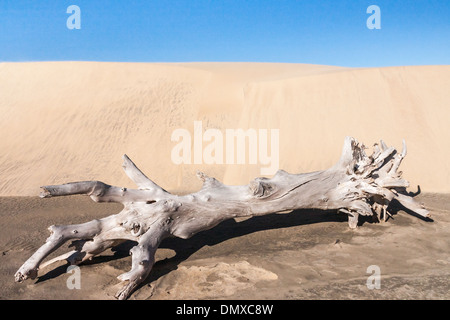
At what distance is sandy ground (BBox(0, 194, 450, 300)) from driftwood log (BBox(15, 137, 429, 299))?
9.6 inches

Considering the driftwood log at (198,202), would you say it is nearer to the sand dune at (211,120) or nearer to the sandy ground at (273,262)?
the sandy ground at (273,262)

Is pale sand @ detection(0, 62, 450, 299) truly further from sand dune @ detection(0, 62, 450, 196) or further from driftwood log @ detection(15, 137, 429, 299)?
driftwood log @ detection(15, 137, 429, 299)

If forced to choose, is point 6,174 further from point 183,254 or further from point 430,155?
point 430,155

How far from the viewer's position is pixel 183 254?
15.7 ft

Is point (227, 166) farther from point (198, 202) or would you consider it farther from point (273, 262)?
point (273, 262)

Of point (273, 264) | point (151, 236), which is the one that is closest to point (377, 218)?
point (273, 264)

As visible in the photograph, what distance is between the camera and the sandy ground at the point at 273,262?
3629 mm

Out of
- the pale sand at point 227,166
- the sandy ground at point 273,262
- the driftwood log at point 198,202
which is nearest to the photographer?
the sandy ground at point 273,262

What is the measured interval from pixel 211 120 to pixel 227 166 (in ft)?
7.86

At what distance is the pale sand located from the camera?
3.91 meters

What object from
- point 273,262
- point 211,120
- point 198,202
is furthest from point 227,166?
point 273,262

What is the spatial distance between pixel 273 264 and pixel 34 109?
531 inches

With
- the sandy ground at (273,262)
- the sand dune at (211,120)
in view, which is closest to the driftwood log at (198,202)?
the sandy ground at (273,262)

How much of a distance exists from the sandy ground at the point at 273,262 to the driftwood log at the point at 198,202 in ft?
0.80
